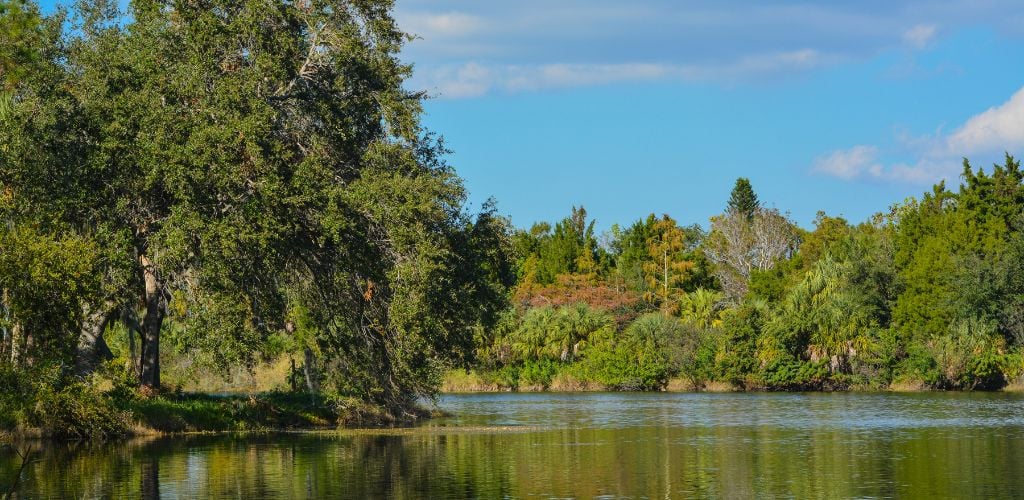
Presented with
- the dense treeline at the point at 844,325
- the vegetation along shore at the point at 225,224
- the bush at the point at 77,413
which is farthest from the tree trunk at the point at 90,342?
the dense treeline at the point at 844,325

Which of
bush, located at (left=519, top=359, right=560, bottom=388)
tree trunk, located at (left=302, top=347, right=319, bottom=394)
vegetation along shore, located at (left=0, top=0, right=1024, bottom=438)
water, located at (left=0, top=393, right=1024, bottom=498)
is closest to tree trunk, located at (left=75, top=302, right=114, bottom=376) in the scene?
vegetation along shore, located at (left=0, top=0, right=1024, bottom=438)

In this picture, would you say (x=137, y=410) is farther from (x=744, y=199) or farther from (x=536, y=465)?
(x=744, y=199)

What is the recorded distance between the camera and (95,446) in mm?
Answer: 36969

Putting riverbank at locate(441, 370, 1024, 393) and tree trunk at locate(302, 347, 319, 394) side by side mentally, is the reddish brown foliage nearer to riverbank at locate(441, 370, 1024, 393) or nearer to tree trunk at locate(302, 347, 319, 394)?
riverbank at locate(441, 370, 1024, 393)

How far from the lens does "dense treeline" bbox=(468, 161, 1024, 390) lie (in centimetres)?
7625

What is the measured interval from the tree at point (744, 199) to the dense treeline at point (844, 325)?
2702cm

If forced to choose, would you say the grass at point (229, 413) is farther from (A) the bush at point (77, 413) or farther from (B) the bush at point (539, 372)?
(B) the bush at point (539, 372)

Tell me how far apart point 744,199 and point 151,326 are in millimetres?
94449

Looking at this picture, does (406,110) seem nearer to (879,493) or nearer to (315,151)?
(315,151)

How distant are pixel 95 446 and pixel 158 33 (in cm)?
1288

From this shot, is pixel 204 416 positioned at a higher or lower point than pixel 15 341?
lower

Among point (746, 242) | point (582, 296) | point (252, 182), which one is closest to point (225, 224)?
point (252, 182)

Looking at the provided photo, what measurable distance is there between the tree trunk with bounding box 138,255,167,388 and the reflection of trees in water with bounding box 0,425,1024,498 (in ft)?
13.1

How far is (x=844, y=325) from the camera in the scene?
79250 mm
